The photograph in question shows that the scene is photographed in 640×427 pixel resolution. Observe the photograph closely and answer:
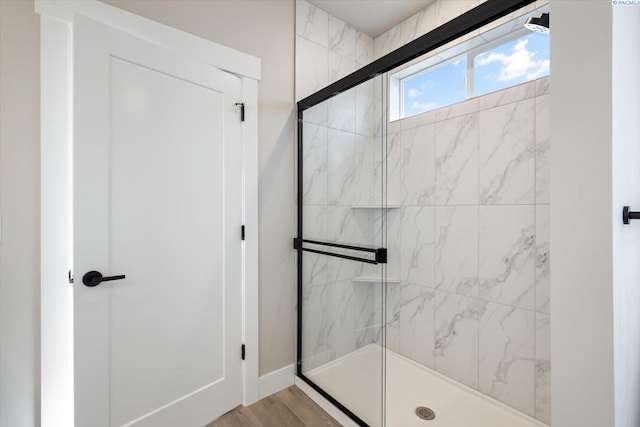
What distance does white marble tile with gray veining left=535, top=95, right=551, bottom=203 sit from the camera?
1643mm

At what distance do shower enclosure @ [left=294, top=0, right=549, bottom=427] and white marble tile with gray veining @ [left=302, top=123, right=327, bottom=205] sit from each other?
0.04ft

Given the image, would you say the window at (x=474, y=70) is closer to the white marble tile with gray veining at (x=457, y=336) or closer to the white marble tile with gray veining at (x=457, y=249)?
the white marble tile with gray veining at (x=457, y=249)

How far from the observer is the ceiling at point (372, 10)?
86.7 inches

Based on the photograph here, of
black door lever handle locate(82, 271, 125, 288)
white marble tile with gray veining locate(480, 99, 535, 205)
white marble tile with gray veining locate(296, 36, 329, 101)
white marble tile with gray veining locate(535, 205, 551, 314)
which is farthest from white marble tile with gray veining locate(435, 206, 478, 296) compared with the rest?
black door lever handle locate(82, 271, 125, 288)

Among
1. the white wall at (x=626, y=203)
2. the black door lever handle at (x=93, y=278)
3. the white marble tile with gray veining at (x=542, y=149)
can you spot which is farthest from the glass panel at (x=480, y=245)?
the black door lever handle at (x=93, y=278)

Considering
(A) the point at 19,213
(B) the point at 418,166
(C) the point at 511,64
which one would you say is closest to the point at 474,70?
(C) the point at 511,64

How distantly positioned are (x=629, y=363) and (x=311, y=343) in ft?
5.11

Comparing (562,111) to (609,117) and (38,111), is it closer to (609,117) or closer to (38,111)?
(609,117)

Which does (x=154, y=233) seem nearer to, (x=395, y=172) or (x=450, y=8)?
(x=395, y=172)

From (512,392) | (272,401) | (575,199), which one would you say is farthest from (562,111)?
(272,401)

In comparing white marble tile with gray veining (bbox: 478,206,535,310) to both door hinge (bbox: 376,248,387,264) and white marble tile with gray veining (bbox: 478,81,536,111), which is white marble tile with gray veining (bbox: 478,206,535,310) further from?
door hinge (bbox: 376,248,387,264)

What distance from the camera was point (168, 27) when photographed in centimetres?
154

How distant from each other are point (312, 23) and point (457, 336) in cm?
254

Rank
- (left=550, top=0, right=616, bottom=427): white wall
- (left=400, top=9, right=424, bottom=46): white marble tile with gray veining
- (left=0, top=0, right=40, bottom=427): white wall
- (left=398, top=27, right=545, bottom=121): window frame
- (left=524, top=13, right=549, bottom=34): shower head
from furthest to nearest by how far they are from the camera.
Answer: (left=400, top=9, right=424, bottom=46): white marble tile with gray veining, (left=398, top=27, right=545, bottom=121): window frame, (left=524, top=13, right=549, bottom=34): shower head, (left=0, top=0, right=40, bottom=427): white wall, (left=550, top=0, right=616, bottom=427): white wall
